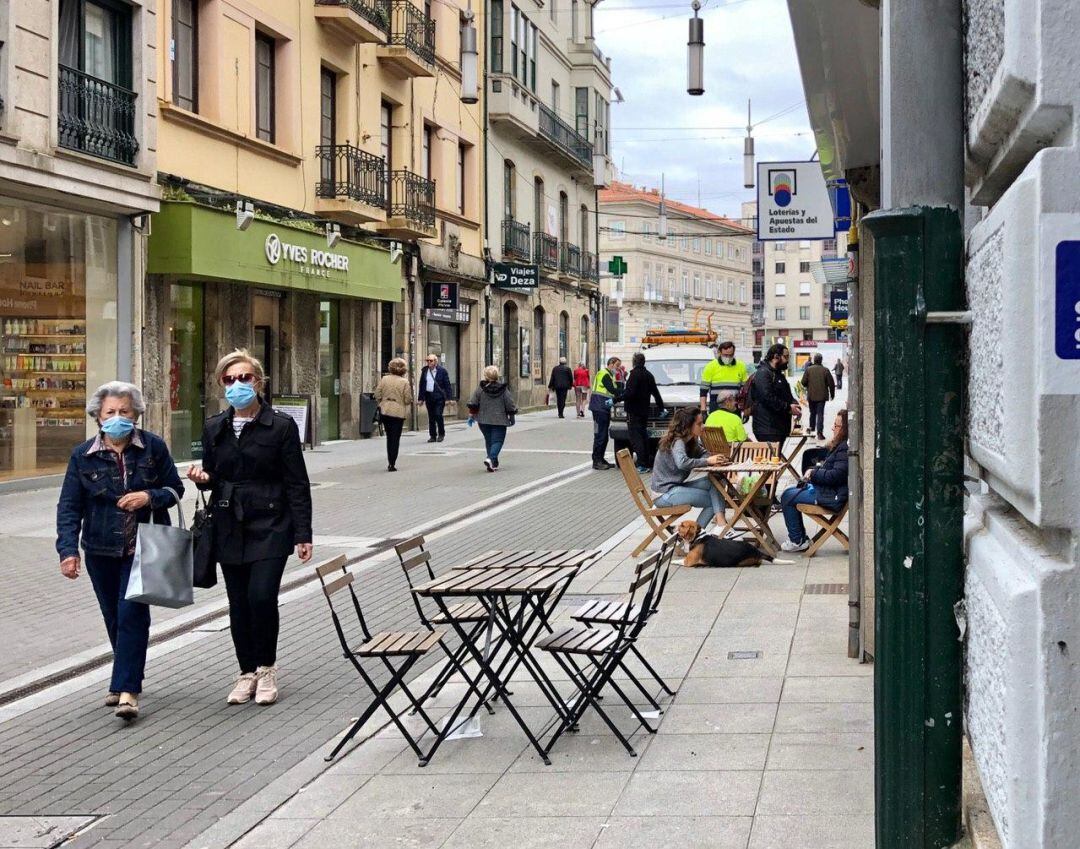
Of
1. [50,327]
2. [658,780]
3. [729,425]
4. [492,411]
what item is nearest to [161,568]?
[658,780]

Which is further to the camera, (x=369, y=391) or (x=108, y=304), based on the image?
(x=369, y=391)

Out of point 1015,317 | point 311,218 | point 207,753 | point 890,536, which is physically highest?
point 311,218

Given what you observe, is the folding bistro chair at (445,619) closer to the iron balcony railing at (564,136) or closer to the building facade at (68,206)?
the building facade at (68,206)

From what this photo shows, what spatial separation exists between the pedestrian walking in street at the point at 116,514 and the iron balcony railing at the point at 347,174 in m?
19.8

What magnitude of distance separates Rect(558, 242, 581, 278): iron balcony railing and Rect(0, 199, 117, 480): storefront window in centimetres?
2753

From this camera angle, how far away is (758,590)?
10.4 meters

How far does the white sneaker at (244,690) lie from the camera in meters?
7.43

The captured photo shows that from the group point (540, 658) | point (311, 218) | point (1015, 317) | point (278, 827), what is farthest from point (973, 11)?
point (311, 218)

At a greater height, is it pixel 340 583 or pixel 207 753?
pixel 340 583

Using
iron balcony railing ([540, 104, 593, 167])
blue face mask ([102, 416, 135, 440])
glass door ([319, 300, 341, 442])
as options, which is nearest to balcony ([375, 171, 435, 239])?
glass door ([319, 300, 341, 442])

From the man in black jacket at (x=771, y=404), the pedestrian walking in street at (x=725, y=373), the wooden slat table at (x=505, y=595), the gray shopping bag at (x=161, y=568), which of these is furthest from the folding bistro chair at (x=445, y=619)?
the pedestrian walking in street at (x=725, y=373)

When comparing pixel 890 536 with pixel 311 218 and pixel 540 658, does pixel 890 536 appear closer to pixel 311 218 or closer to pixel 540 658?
pixel 540 658

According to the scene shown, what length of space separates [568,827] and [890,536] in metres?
2.97

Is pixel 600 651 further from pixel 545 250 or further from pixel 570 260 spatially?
pixel 570 260
